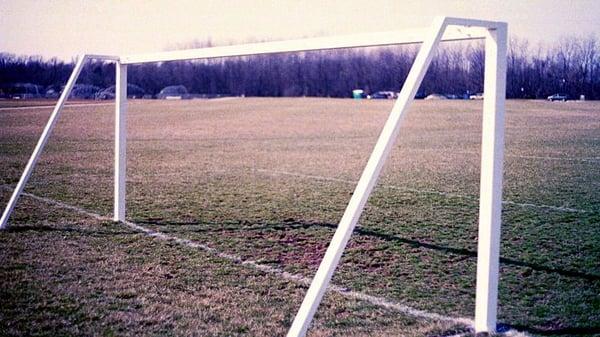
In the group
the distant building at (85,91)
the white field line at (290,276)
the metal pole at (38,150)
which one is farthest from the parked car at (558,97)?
the distant building at (85,91)

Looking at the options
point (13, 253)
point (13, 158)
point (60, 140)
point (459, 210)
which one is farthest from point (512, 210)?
point (60, 140)

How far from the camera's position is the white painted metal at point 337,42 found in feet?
12.5

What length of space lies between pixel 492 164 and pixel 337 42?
1.45 meters

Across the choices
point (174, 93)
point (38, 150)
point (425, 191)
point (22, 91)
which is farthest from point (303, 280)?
point (174, 93)

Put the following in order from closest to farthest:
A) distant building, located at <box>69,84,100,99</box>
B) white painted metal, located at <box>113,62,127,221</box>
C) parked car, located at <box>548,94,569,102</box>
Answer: white painted metal, located at <box>113,62,127,221</box> → parked car, located at <box>548,94,569,102</box> → distant building, located at <box>69,84,100,99</box>

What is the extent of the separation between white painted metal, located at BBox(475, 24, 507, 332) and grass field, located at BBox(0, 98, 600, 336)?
395 millimetres

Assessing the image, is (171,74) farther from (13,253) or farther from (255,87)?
(13,253)

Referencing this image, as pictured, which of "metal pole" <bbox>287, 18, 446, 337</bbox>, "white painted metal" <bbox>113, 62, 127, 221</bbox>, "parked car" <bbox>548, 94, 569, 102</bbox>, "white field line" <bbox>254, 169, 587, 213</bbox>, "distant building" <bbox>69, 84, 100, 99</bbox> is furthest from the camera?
"distant building" <bbox>69, 84, 100, 99</bbox>

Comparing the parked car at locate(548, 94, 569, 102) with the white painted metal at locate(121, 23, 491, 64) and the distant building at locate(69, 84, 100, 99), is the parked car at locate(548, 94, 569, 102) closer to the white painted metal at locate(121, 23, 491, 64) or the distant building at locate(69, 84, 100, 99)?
the white painted metal at locate(121, 23, 491, 64)

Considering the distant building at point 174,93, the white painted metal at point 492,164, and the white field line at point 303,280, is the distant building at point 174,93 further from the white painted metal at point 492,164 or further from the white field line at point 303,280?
the white painted metal at point 492,164

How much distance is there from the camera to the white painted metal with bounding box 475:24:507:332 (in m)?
3.70

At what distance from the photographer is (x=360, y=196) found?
10.7ft

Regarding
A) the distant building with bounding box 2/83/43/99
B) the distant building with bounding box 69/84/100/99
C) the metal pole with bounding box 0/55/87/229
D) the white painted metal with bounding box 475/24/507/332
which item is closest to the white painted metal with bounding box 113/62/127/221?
the metal pole with bounding box 0/55/87/229

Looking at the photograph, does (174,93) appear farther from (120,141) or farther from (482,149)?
(482,149)
